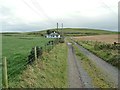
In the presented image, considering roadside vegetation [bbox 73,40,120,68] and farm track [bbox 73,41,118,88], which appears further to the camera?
roadside vegetation [bbox 73,40,120,68]

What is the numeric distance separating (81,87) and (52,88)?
1954 mm

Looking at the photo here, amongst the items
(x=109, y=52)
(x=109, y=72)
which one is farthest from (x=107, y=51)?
(x=109, y=72)

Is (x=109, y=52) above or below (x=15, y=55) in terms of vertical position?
below

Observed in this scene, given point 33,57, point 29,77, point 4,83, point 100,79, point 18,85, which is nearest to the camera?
point 4,83

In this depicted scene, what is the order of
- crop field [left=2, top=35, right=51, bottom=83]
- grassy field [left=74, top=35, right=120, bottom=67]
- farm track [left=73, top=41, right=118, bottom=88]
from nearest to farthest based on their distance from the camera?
1. crop field [left=2, top=35, right=51, bottom=83]
2. farm track [left=73, top=41, right=118, bottom=88]
3. grassy field [left=74, top=35, right=120, bottom=67]

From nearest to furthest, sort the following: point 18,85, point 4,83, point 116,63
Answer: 1. point 4,83
2. point 18,85
3. point 116,63

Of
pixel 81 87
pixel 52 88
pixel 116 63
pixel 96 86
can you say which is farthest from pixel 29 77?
pixel 116 63

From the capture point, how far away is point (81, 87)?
12.9 m

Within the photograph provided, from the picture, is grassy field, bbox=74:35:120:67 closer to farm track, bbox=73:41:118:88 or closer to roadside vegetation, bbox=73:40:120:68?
roadside vegetation, bbox=73:40:120:68

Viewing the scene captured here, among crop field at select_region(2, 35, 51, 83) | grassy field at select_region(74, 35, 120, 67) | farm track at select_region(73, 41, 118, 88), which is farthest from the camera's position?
grassy field at select_region(74, 35, 120, 67)

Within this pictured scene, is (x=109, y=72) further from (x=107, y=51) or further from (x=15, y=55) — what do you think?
(x=107, y=51)

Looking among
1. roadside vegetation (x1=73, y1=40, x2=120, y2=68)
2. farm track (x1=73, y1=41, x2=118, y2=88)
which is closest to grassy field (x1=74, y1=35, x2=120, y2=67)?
roadside vegetation (x1=73, y1=40, x2=120, y2=68)

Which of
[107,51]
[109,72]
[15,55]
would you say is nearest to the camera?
[109,72]

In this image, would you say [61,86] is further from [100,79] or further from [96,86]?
[100,79]
